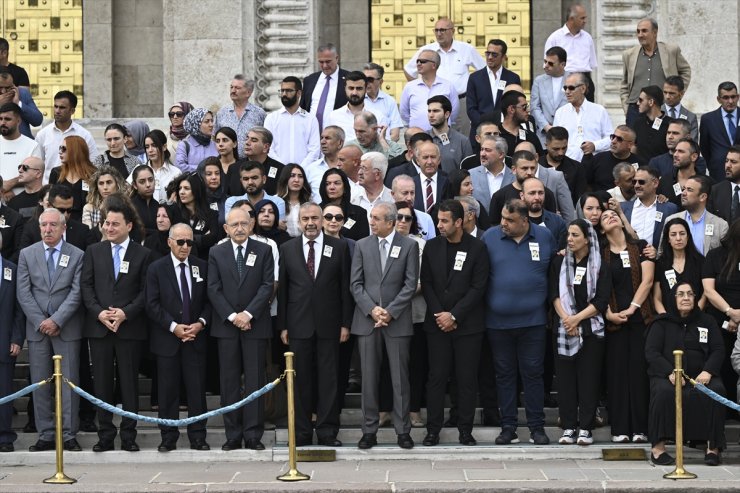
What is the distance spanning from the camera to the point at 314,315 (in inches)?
669

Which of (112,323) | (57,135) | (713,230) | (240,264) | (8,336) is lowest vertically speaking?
(8,336)

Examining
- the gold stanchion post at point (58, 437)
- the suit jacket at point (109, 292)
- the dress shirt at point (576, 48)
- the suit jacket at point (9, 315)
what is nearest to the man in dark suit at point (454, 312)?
the suit jacket at point (109, 292)

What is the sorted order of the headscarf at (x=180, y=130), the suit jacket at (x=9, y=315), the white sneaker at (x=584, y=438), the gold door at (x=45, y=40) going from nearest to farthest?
the white sneaker at (x=584, y=438) → the suit jacket at (x=9, y=315) → the headscarf at (x=180, y=130) → the gold door at (x=45, y=40)

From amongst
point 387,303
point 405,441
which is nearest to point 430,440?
point 405,441

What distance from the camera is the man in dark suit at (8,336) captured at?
17000 mm

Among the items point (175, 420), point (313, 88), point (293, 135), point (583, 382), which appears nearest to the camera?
point (175, 420)

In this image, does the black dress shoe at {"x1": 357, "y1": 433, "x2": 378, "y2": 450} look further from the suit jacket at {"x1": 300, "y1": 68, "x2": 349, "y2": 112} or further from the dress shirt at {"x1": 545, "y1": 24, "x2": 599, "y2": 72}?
the dress shirt at {"x1": 545, "y1": 24, "x2": 599, "y2": 72}

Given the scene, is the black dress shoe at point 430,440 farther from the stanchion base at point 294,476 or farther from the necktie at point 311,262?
the necktie at point 311,262

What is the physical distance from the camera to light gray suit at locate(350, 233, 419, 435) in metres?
16.8

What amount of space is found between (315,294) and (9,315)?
3.22m

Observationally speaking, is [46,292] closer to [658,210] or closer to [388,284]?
[388,284]

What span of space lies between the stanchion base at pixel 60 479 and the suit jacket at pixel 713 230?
22.3 feet

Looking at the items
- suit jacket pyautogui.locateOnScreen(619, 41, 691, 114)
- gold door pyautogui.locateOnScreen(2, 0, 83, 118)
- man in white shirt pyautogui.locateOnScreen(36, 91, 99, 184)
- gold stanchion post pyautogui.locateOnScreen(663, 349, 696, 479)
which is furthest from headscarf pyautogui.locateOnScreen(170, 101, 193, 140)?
gold stanchion post pyautogui.locateOnScreen(663, 349, 696, 479)

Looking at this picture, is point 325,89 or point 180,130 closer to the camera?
point 180,130
